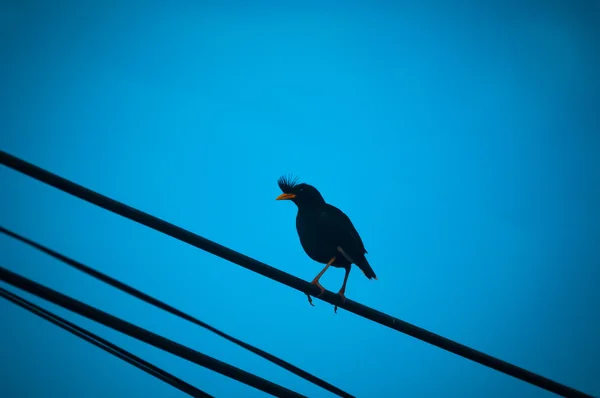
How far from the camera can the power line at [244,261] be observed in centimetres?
176

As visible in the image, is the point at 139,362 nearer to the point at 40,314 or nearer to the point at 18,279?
the point at 40,314

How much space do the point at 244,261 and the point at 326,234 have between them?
2192mm

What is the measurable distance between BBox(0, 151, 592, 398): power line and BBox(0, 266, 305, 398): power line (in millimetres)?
388

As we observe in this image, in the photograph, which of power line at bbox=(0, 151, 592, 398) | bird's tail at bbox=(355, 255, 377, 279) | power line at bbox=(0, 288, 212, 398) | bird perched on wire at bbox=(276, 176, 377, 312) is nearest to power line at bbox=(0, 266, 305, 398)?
power line at bbox=(0, 288, 212, 398)

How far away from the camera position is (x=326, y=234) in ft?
13.5

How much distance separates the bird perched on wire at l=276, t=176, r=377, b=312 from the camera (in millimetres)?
4070

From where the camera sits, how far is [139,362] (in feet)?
6.01

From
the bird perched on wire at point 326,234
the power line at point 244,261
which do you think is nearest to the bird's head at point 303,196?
the bird perched on wire at point 326,234

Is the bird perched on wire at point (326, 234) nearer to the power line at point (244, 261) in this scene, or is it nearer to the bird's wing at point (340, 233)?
the bird's wing at point (340, 233)

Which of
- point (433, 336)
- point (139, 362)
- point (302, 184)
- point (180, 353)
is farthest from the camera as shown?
point (302, 184)

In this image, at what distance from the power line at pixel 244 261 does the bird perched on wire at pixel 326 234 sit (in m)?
1.60

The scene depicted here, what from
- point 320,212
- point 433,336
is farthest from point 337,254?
point 433,336

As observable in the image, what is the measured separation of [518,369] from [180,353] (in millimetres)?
1712

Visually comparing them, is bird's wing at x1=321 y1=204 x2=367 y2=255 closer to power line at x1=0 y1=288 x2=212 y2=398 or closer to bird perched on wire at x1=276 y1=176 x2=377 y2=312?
bird perched on wire at x1=276 y1=176 x2=377 y2=312
